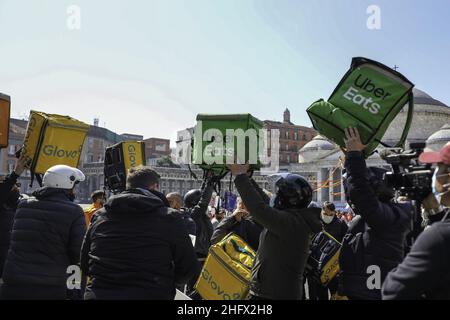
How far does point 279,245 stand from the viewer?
140 inches

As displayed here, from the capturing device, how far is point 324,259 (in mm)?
5246

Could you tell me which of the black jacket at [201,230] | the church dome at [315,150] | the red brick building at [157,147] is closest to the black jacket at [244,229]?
the black jacket at [201,230]

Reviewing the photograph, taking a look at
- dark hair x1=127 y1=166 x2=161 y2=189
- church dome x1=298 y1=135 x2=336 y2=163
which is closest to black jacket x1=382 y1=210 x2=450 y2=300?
dark hair x1=127 y1=166 x2=161 y2=189

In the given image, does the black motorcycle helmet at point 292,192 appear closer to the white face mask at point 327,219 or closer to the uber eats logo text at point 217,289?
the uber eats logo text at point 217,289

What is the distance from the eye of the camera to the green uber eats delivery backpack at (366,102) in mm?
3912

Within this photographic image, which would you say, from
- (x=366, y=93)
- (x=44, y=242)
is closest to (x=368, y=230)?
(x=366, y=93)

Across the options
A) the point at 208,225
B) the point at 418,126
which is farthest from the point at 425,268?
the point at 418,126

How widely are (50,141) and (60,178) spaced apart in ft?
6.67

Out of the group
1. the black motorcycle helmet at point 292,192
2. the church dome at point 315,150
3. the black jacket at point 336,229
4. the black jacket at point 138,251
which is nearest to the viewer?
the black jacket at point 138,251

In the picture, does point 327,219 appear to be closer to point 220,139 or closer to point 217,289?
point 220,139

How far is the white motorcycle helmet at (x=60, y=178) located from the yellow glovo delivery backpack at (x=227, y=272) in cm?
156

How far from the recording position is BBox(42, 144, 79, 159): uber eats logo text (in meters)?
6.20

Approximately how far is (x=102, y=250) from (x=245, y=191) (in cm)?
116

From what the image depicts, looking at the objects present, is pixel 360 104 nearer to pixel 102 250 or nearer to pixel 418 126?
pixel 102 250
